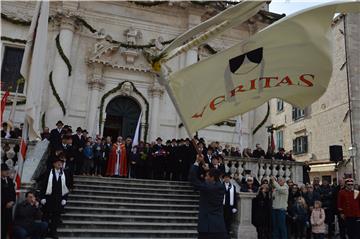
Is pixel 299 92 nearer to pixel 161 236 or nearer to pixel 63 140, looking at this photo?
pixel 161 236

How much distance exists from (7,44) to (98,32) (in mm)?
4116

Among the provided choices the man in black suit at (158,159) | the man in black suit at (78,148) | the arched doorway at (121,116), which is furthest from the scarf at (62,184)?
the arched doorway at (121,116)

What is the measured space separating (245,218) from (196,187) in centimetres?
531

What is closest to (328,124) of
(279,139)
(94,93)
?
(279,139)

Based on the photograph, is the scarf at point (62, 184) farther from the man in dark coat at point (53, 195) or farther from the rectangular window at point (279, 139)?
the rectangular window at point (279, 139)

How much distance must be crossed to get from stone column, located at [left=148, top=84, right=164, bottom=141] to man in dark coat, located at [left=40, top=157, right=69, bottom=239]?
28.6ft

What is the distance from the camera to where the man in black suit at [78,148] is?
37.6 ft

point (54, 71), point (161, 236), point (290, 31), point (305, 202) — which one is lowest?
point (161, 236)

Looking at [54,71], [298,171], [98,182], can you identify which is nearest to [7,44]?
[54,71]

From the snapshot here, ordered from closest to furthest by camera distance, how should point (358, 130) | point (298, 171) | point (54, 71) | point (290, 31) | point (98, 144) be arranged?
point (290, 31) → point (98, 144) → point (298, 171) → point (54, 71) → point (358, 130)

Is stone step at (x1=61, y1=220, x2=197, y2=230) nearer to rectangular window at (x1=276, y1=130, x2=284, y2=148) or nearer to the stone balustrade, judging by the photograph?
the stone balustrade

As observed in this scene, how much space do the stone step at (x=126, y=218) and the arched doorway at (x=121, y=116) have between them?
8.15 meters

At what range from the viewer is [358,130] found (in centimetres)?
2242

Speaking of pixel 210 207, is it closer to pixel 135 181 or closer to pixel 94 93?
pixel 135 181
